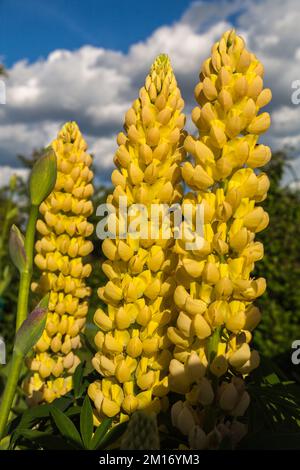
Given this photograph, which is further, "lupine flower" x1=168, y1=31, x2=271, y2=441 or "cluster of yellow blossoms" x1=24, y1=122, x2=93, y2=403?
"cluster of yellow blossoms" x1=24, y1=122, x2=93, y2=403

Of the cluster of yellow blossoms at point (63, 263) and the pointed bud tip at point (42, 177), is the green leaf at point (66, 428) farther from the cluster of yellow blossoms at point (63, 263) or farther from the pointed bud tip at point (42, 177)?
the cluster of yellow blossoms at point (63, 263)

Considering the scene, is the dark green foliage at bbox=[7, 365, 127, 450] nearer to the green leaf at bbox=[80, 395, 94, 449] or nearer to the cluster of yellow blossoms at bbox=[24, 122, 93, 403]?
the green leaf at bbox=[80, 395, 94, 449]

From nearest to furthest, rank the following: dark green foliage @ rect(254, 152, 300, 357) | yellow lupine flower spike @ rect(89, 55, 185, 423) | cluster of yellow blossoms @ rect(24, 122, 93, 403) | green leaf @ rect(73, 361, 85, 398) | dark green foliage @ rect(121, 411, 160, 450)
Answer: dark green foliage @ rect(121, 411, 160, 450) < yellow lupine flower spike @ rect(89, 55, 185, 423) < green leaf @ rect(73, 361, 85, 398) < cluster of yellow blossoms @ rect(24, 122, 93, 403) < dark green foliage @ rect(254, 152, 300, 357)

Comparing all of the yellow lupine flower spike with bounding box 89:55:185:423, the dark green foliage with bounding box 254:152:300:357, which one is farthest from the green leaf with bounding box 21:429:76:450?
the dark green foliage with bounding box 254:152:300:357

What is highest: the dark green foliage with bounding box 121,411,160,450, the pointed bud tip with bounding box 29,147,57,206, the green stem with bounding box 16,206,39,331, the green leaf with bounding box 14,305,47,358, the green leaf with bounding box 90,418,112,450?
the pointed bud tip with bounding box 29,147,57,206

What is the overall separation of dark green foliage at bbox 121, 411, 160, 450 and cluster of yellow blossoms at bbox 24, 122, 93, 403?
2.49 ft

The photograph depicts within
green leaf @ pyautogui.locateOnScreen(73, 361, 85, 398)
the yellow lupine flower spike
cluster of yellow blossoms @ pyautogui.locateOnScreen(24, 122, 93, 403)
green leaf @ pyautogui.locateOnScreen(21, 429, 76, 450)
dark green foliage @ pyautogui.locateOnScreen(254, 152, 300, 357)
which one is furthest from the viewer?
dark green foliage @ pyautogui.locateOnScreen(254, 152, 300, 357)

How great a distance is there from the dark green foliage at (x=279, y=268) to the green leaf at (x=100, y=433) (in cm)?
306

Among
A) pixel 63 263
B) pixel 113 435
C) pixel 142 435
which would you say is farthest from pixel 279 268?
pixel 142 435

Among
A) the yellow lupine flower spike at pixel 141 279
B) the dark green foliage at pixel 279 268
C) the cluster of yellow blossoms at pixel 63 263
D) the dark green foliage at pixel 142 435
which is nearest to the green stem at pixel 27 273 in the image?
the yellow lupine flower spike at pixel 141 279

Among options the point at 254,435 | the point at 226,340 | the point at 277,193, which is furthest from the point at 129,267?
the point at 277,193

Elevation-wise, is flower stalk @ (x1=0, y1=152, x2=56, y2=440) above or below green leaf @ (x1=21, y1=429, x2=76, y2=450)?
above

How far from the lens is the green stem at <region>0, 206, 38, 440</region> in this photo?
764mm

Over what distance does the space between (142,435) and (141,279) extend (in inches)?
12.8
